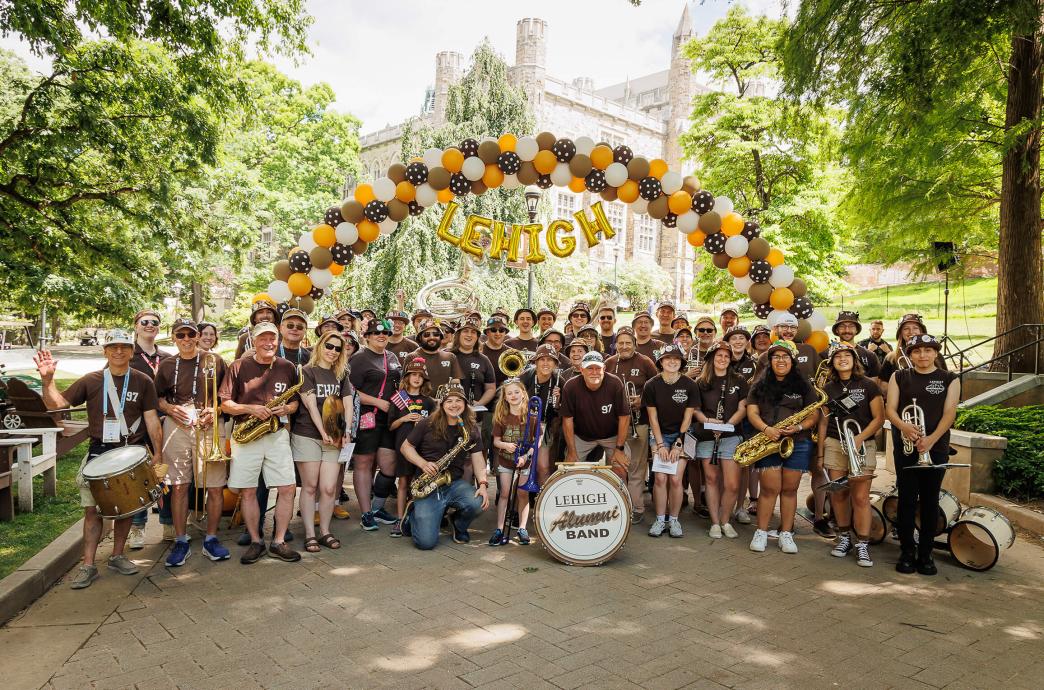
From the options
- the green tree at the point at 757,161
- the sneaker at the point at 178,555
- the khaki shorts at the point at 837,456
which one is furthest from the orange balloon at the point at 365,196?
the green tree at the point at 757,161

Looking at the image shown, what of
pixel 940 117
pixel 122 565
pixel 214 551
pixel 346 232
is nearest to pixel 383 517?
pixel 214 551

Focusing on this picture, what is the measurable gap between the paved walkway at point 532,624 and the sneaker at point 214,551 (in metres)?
0.09

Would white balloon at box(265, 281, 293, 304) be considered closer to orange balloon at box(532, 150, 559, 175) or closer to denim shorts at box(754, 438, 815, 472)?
orange balloon at box(532, 150, 559, 175)

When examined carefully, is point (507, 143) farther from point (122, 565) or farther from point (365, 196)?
point (122, 565)

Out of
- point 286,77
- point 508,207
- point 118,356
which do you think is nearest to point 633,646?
point 118,356

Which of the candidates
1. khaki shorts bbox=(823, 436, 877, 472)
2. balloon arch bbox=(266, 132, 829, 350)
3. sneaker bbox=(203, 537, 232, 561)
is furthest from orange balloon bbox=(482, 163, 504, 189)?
sneaker bbox=(203, 537, 232, 561)

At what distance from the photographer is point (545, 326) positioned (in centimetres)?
1017

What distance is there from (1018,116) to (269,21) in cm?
1209

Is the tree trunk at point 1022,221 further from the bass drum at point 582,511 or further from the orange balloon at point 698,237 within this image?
the bass drum at point 582,511

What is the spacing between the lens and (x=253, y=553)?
6.17 metres

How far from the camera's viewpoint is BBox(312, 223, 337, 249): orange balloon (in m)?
10.2

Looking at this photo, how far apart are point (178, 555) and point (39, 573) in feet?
3.29

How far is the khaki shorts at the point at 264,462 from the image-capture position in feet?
20.4

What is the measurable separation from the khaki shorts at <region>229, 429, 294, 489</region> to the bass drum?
92.4 inches
